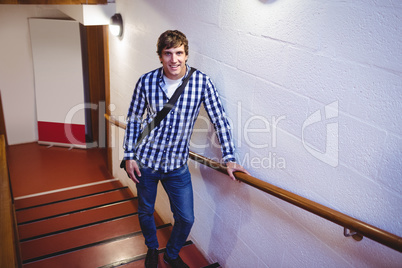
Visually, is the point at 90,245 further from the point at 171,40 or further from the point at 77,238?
the point at 171,40

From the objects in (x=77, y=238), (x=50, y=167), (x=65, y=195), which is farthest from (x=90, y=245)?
(x=50, y=167)

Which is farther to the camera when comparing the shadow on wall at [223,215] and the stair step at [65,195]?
the stair step at [65,195]

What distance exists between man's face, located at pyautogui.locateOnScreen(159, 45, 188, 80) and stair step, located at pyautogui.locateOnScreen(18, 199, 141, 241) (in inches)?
68.1

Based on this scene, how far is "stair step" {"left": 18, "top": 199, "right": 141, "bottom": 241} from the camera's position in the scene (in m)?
3.22

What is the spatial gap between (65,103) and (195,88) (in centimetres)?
375

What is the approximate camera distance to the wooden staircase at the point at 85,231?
2682 mm

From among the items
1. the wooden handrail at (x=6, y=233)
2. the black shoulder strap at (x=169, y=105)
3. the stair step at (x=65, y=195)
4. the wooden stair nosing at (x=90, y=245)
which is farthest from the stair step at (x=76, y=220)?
the black shoulder strap at (x=169, y=105)

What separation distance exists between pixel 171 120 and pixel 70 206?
2.23 meters

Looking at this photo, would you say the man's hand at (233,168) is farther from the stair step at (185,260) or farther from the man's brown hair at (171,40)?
the stair step at (185,260)

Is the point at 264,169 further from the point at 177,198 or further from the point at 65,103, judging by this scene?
the point at 65,103

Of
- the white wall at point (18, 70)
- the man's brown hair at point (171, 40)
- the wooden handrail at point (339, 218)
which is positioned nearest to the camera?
the wooden handrail at point (339, 218)

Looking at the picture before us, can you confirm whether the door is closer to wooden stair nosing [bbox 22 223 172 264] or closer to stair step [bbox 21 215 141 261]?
stair step [bbox 21 215 141 261]

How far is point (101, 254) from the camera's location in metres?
2.77

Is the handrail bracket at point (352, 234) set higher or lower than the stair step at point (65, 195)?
higher
